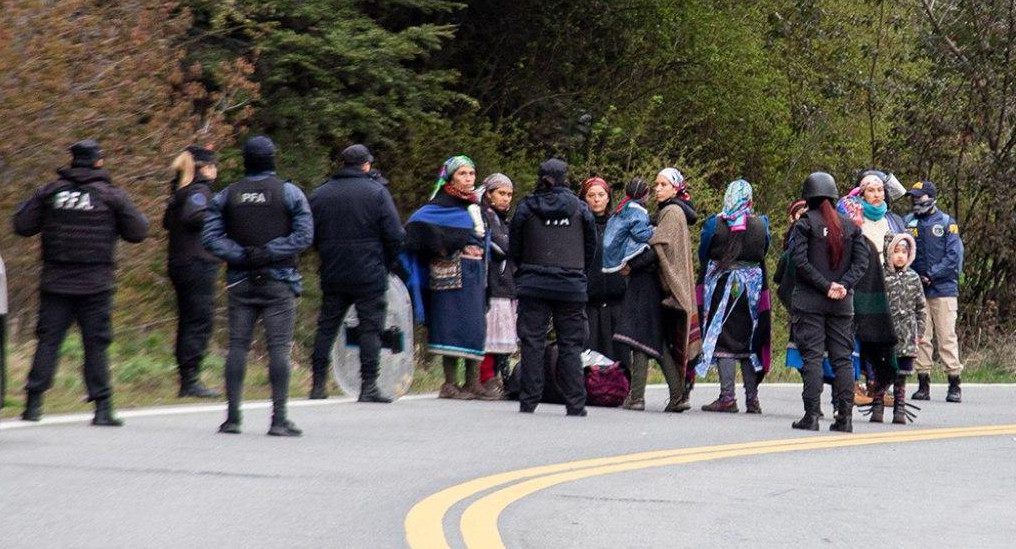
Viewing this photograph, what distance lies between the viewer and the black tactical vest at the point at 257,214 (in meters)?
11.9

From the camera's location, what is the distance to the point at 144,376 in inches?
612

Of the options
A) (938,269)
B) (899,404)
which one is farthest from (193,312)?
(938,269)

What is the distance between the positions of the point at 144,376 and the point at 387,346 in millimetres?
2054

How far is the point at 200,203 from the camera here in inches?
581

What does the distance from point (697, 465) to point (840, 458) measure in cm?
123

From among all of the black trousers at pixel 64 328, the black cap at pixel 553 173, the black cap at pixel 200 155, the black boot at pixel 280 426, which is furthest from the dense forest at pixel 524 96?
the black boot at pixel 280 426

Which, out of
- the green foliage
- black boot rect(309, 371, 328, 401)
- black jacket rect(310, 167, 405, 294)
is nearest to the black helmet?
black jacket rect(310, 167, 405, 294)

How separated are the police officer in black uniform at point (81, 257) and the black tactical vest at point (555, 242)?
3.30 meters

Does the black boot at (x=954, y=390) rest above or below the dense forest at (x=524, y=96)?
below

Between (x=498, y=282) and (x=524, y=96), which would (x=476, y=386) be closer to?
(x=498, y=282)

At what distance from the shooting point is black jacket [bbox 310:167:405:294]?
14672 millimetres

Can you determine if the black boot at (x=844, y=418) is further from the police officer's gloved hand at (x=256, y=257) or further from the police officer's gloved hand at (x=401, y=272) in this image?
the police officer's gloved hand at (x=256, y=257)

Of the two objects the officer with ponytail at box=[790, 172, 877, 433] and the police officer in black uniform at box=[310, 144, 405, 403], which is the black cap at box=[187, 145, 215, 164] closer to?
the police officer in black uniform at box=[310, 144, 405, 403]

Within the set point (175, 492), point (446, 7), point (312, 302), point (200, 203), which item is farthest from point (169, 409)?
point (446, 7)
